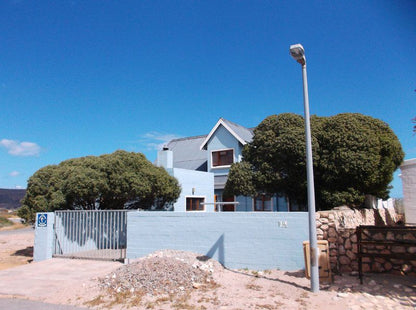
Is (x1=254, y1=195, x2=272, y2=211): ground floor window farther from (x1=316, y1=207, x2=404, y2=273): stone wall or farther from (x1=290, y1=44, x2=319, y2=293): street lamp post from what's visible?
(x1=290, y1=44, x2=319, y2=293): street lamp post

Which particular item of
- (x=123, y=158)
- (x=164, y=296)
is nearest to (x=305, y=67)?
(x=164, y=296)

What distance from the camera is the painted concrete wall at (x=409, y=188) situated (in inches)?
536

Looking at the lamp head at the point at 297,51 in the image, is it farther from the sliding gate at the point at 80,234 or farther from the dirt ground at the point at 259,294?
the sliding gate at the point at 80,234

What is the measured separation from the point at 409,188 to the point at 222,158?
11209 millimetres

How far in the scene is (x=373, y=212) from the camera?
14.1 m

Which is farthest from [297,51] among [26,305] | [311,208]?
[26,305]

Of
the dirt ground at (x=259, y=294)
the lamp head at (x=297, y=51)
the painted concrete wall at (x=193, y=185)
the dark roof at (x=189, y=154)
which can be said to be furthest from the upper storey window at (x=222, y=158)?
the lamp head at (x=297, y=51)

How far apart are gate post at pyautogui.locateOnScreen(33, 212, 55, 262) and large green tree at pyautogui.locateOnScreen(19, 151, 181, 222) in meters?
0.90

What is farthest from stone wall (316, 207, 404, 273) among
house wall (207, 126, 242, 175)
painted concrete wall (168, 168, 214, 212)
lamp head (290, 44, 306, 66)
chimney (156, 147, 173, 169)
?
house wall (207, 126, 242, 175)

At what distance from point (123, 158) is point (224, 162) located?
329 inches

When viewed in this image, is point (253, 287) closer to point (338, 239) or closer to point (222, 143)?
point (338, 239)

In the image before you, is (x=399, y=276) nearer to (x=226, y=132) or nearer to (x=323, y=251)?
(x=323, y=251)

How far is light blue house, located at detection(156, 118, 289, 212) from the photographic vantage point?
19.1 m

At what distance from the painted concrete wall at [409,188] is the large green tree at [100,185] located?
10.3m
